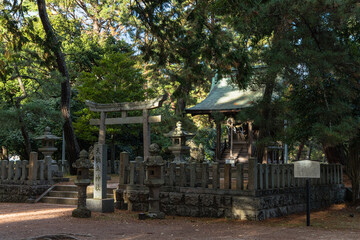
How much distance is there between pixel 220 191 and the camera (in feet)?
37.9

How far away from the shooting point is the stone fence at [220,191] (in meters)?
11.1

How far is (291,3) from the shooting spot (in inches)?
470

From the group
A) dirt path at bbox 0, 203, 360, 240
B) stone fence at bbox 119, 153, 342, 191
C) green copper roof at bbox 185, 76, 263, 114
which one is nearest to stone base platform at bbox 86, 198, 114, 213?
dirt path at bbox 0, 203, 360, 240

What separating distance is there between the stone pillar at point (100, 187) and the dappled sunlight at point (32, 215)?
0.82 meters

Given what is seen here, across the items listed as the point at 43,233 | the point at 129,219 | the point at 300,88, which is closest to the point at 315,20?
the point at 300,88

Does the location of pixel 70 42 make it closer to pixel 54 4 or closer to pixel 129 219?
pixel 54 4

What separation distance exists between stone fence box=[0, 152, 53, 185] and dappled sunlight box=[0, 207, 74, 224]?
11.6 feet

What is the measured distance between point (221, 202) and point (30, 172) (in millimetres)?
8387

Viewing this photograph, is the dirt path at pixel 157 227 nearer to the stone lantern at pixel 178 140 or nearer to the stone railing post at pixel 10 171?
the stone railing post at pixel 10 171

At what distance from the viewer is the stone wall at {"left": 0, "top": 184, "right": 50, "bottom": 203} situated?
51.4 feet

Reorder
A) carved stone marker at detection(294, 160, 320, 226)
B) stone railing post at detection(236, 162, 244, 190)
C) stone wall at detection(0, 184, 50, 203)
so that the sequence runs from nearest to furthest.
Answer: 1. carved stone marker at detection(294, 160, 320, 226)
2. stone railing post at detection(236, 162, 244, 190)
3. stone wall at detection(0, 184, 50, 203)

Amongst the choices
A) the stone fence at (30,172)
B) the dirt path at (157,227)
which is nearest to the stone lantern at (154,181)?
the dirt path at (157,227)

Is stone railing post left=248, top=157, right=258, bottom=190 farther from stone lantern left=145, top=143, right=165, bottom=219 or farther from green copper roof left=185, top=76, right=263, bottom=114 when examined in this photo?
green copper roof left=185, top=76, right=263, bottom=114

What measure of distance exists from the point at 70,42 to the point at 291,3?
905 inches
